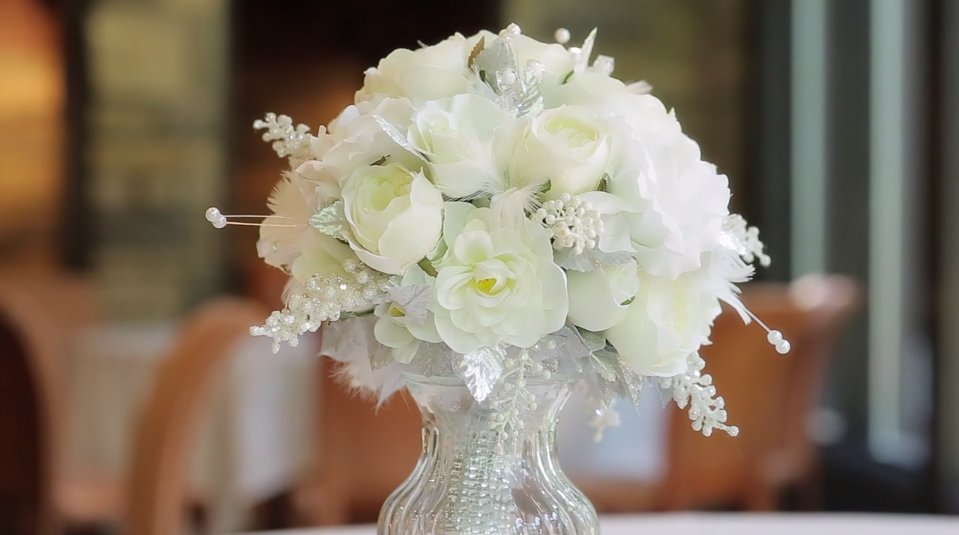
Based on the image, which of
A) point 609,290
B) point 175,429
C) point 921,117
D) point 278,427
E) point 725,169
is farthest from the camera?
point 725,169

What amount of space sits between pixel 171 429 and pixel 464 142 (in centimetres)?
109

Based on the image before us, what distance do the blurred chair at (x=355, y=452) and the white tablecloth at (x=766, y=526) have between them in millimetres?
831

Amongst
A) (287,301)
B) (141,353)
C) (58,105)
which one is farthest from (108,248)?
(287,301)

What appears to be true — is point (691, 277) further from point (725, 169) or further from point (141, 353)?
point (725, 169)

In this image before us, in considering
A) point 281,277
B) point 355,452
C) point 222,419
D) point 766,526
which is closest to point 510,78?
point 766,526

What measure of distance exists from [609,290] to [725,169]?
4.40 metres

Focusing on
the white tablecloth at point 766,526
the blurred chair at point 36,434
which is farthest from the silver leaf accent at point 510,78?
the blurred chair at point 36,434

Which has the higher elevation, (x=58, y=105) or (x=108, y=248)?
(x=58, y=105)

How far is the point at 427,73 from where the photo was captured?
66 centimetres

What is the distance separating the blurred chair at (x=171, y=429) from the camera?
5.11ft

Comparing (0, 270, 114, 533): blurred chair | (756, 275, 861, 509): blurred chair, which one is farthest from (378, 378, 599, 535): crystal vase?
(756, 275, 861, 509): blurred chair

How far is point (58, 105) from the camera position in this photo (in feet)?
16.7

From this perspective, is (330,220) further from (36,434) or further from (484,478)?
(36,434)

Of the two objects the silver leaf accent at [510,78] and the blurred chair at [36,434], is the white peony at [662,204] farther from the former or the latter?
the blurred chair at [36,434]
